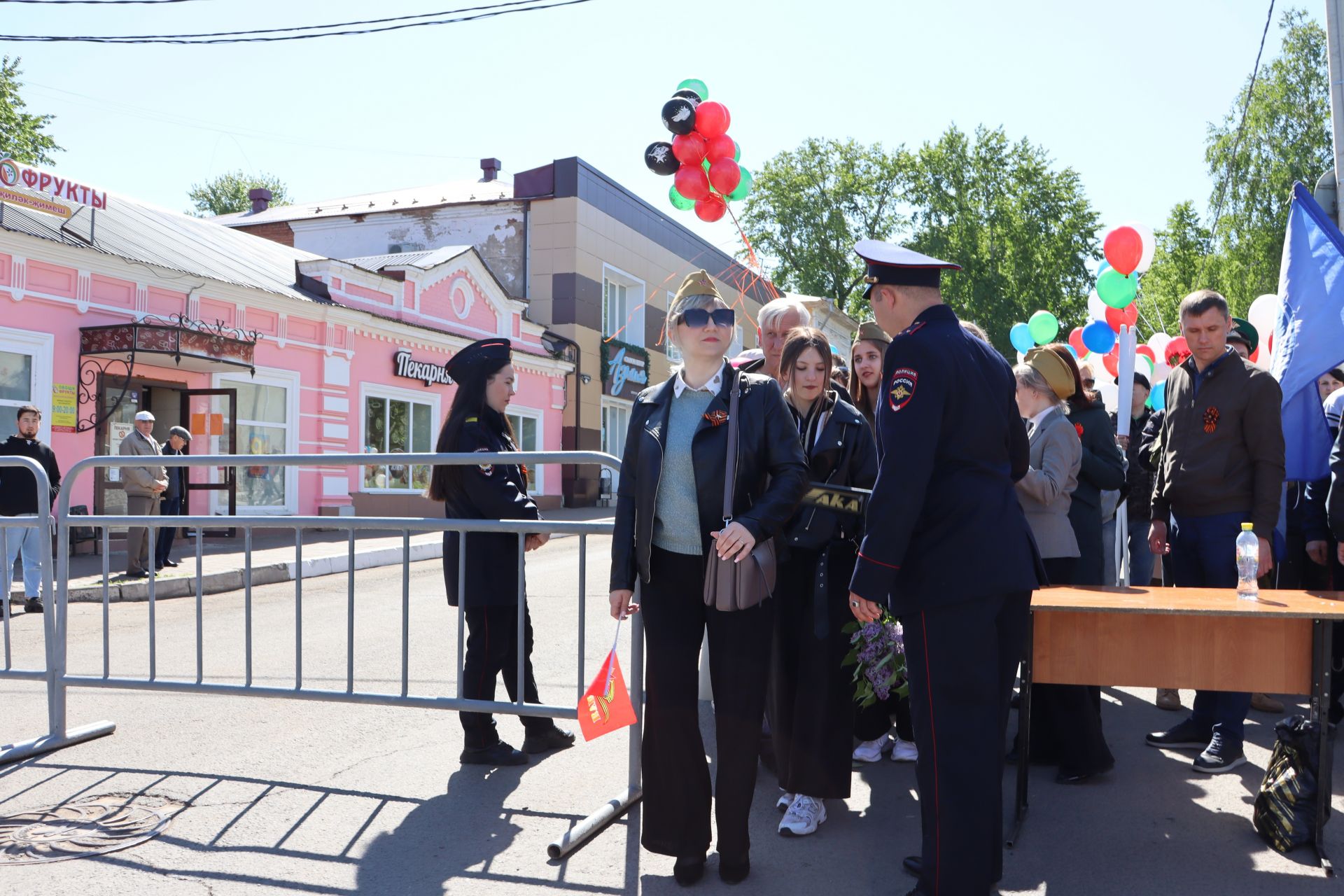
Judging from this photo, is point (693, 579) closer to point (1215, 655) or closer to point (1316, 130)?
point (1215, 655)

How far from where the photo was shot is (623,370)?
29.7 metres

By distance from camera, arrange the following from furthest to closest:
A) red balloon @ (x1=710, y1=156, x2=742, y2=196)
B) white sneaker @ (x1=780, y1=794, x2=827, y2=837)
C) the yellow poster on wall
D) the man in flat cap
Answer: the yellow poster on wall
the man in flat cap
red balloon @ (x1=710, y1=156, x2=742, y2=196)
white sneaker @ (x1=780, y1=794, x2=827, y2=837)

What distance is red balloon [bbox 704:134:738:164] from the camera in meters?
8.28

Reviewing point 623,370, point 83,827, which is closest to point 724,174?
point 83,827

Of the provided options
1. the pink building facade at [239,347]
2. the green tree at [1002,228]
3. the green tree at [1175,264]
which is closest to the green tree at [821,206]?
the green tree at [1002,228]

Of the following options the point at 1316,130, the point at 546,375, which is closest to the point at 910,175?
the point at 1316,130

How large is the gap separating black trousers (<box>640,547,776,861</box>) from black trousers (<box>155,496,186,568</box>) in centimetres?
914

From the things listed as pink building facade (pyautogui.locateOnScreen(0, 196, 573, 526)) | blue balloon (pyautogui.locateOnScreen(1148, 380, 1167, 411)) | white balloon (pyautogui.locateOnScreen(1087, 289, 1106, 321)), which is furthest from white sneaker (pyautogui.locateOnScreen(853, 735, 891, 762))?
white balloon (pyautogui.locateOnScreen(1087, 289, 1106, 321))

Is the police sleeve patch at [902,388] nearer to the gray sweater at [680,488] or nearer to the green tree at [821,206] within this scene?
the gray sweater at [680,488]

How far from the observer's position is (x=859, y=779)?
4414 mm

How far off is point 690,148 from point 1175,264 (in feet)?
116

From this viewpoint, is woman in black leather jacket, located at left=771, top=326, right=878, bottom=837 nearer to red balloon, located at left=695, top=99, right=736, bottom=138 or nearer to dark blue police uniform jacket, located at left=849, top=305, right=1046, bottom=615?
dark blue police uniform jacket, located at left=849, top=305, right=1046, bottom=615

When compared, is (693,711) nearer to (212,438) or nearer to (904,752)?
(904,752)

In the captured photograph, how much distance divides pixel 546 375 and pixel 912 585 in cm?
2404
